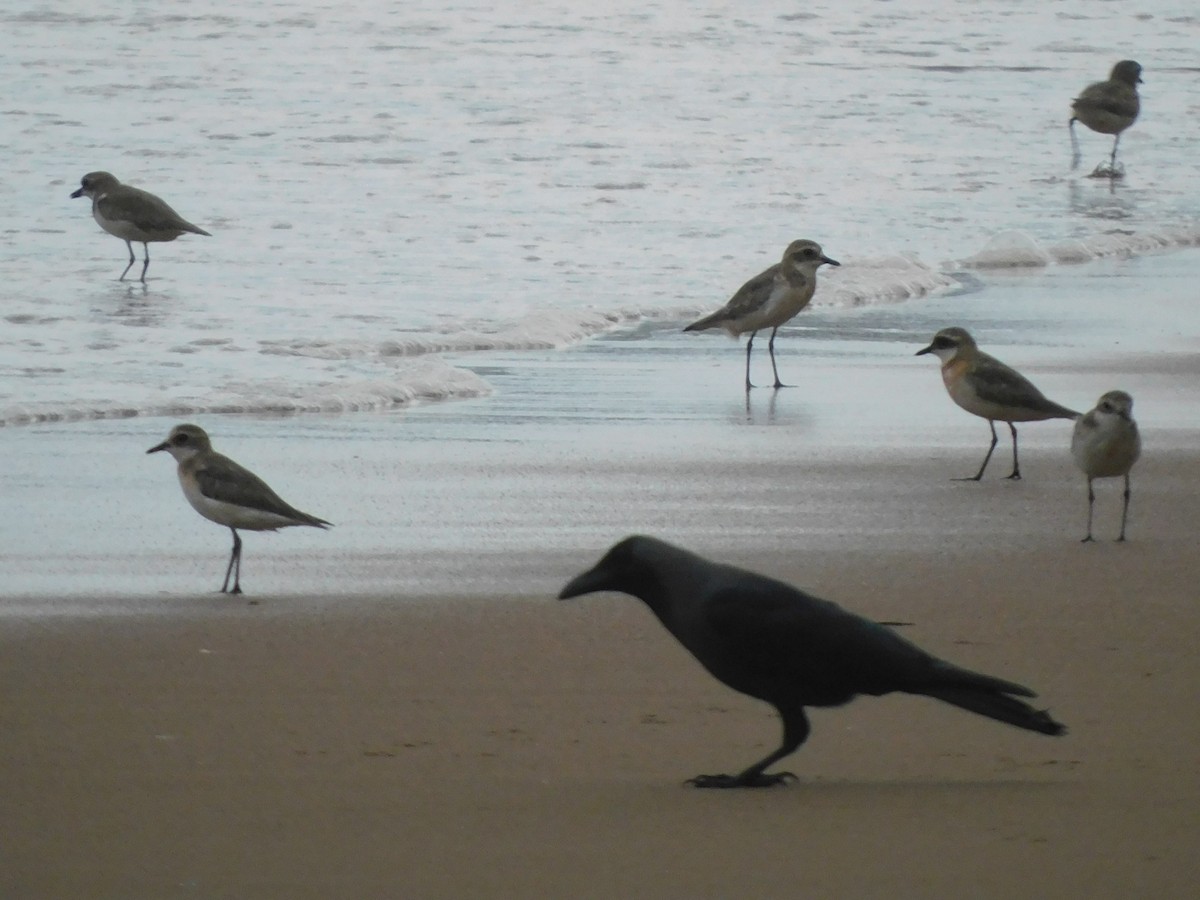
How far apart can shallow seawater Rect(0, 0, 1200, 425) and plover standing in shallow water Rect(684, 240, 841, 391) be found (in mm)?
1097

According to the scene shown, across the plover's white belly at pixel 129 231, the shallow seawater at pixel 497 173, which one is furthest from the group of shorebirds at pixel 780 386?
the plover's white belly at pixel 129 231

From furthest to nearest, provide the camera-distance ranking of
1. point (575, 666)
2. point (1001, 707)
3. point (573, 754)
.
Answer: point (575, 666) < point (573, 754) < point (1001, 707)

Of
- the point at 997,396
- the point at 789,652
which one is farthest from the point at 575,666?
the point at 997,396

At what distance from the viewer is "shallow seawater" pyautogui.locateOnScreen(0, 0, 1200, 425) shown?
39.0 ft

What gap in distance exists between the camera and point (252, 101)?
22.2 meters

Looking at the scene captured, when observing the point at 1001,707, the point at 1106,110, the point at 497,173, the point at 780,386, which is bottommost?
the point at 780,386

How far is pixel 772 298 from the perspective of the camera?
1130cm

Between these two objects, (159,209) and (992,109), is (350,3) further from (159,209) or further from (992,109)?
(159,209)

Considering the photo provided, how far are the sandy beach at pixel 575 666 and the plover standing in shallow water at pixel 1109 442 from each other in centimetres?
23

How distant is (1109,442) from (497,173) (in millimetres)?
11472

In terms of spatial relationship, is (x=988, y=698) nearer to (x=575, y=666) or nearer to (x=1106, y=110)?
(x=575, y=666)

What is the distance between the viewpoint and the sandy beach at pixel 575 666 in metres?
4.19

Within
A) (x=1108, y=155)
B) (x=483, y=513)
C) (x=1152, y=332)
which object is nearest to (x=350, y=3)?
(x=1108, y=155)

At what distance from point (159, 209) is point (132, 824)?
10.8 meters
